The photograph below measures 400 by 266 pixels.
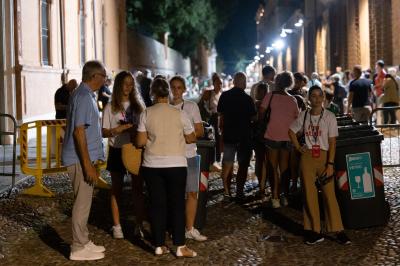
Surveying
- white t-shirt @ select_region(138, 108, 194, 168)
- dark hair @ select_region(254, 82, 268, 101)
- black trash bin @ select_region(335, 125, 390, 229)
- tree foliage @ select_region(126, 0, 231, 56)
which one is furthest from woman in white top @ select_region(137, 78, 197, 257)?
tree foliage @ select_region(126, 0, 231, 56)

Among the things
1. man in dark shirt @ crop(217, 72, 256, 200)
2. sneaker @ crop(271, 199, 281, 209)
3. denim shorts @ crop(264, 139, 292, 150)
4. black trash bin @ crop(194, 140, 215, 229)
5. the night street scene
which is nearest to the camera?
the night street scene

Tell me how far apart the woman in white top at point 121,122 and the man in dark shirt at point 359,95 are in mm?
10120

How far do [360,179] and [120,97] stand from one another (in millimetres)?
2698

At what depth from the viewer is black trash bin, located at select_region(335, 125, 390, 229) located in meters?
7.30

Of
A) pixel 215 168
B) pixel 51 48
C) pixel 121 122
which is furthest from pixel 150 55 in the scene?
pixel 121 122

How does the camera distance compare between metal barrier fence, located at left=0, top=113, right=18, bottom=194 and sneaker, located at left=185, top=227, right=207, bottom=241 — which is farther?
metal barrier fence, located at left=0, top=113, right=18, bottom=194

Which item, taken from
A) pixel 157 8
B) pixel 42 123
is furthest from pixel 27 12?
pixel 157 8

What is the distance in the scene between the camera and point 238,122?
9.18 meters

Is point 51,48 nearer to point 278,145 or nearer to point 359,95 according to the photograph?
point 359,95

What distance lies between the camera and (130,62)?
121ft

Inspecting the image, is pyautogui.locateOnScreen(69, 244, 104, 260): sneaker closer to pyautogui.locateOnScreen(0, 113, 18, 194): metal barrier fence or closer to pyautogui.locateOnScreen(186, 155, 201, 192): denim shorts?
pyautogui.locateOnScreen(186, 155, 201, 192): denim shorts

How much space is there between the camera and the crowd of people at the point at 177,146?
6215mm

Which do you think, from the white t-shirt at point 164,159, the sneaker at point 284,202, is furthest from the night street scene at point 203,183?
the sneaker at point 284,202

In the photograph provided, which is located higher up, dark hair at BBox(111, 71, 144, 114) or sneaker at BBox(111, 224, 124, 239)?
dark hair at BBox(111, 71, 144, 114)
